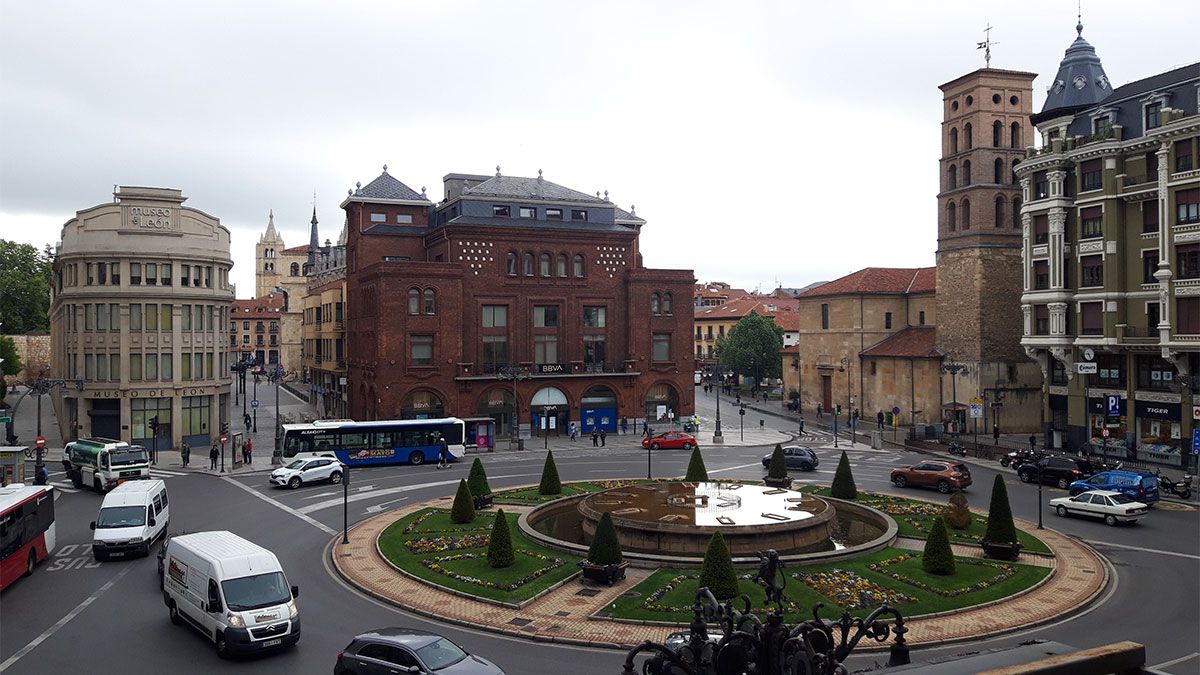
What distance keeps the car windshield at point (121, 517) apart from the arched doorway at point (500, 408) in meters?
34.6

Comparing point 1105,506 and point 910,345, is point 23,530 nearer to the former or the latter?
point 1105,506

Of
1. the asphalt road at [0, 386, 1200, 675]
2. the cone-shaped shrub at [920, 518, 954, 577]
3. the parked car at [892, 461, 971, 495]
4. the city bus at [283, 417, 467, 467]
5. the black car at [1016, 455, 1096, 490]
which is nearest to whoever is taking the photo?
the asphalt road at [0, 386, 1200, 675]

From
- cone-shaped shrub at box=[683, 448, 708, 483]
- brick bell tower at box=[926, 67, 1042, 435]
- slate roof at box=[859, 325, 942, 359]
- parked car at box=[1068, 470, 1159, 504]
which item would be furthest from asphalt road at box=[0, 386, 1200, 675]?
slate roof at box=[859, 325, 942, 359]

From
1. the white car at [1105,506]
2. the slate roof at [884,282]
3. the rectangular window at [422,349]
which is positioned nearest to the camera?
the white car at [1105,506]

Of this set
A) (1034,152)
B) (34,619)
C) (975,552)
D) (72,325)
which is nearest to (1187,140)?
(1034,152)

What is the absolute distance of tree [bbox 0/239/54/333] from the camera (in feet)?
336

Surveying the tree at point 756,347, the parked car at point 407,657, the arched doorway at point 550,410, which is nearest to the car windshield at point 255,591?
the parked car at point 407,657

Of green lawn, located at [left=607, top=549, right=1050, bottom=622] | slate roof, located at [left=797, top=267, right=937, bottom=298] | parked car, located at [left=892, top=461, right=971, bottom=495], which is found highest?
slate roof, located at [left=797, top=267, right=937, bottom=298]

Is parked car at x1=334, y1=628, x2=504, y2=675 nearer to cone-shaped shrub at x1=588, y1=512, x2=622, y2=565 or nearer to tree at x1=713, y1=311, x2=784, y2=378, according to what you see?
cone-shaped shrub at x1=588, y1=512, x2=622, y2=565

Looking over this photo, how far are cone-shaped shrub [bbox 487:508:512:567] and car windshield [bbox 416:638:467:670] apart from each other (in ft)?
28.9

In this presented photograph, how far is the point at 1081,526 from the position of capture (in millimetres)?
32562

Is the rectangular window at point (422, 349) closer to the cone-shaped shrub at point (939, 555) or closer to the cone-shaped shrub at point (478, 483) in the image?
the cone-shaped shrub at point (478, 483)

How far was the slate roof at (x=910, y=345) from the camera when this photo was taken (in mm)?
66562

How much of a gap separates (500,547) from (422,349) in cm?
3669
